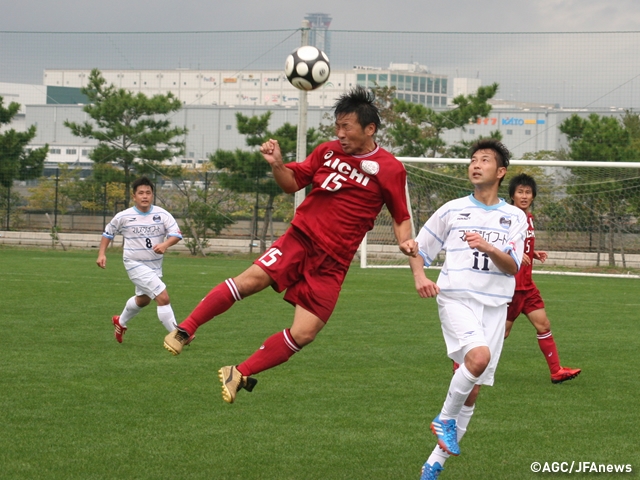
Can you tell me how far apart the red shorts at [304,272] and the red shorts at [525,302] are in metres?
3.03

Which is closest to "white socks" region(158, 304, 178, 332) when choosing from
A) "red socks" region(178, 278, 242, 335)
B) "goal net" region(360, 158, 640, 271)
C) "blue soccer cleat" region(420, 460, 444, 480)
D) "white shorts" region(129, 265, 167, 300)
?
"white shorts" region(129, 265, 167, 300)

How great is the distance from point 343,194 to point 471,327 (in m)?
1.28

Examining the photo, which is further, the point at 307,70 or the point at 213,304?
the point at 307,70

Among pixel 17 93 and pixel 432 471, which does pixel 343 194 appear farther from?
pixel 17 93

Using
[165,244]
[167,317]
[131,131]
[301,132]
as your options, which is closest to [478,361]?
[167,317]

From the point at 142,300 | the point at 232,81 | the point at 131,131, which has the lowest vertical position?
the point at 142,300

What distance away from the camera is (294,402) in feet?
23.3

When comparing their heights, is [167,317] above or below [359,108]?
below

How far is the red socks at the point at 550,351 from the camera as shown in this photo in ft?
27.2

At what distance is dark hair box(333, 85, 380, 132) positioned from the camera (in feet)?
19.2

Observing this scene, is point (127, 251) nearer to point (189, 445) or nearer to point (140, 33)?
point (189, 445)

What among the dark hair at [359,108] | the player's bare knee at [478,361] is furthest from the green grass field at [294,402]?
the dark hair at [359,108]

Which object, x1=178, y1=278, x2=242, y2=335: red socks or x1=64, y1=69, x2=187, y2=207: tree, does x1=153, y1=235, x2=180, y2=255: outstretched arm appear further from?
x1=64, y1=69, x2=187, y2=207: tree

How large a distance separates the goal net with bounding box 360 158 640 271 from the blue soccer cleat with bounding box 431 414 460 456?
16.8 metres
